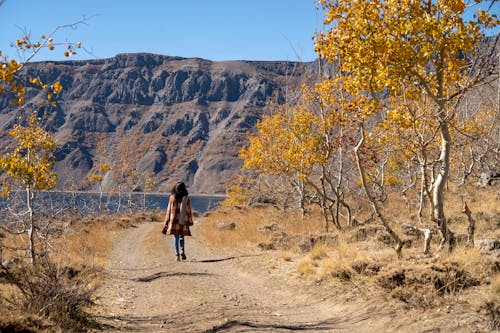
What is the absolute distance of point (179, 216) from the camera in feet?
45.4

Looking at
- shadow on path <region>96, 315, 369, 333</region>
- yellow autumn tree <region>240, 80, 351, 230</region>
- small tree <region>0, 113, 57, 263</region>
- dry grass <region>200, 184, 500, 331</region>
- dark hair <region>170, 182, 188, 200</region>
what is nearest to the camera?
→ dry grass <region>200, 184, 500, 331</region>

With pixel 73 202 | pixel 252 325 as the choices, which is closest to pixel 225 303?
pixel 252 325

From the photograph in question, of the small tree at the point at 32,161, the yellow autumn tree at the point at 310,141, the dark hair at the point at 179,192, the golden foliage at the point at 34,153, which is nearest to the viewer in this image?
the small tree at the point at 32,161

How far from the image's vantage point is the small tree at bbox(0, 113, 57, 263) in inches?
478

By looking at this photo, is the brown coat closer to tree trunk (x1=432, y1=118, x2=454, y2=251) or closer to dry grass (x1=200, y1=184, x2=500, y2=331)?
dry grass (x1=200, y1=184, x2=500, y2=331)

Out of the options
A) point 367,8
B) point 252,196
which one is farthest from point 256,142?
point 252,196

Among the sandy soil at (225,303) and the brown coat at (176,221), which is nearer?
the sandy soil at (225,303)

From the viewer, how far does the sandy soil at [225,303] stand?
677cm

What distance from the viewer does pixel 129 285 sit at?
10.7 m

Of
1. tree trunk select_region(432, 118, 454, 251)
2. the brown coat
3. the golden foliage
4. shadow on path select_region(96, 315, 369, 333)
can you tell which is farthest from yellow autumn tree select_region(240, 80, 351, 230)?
the golden foliage

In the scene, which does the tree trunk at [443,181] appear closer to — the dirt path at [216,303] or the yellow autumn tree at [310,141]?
the dirt path at [216,303]

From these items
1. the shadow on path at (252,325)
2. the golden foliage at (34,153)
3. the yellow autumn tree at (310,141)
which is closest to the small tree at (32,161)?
the golden foliage at (34,153)

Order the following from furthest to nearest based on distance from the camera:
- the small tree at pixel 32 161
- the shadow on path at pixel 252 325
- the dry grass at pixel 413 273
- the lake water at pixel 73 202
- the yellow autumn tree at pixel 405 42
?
1. the lake water at pixel 73 202
2. the small tree at pixel 32 161
3. the yellow autumn tree at pixel 405 42
4. the shadow on path at pixel 252 325
5. the dry grass at pixel 413 273

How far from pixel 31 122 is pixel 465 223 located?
1423 cm
